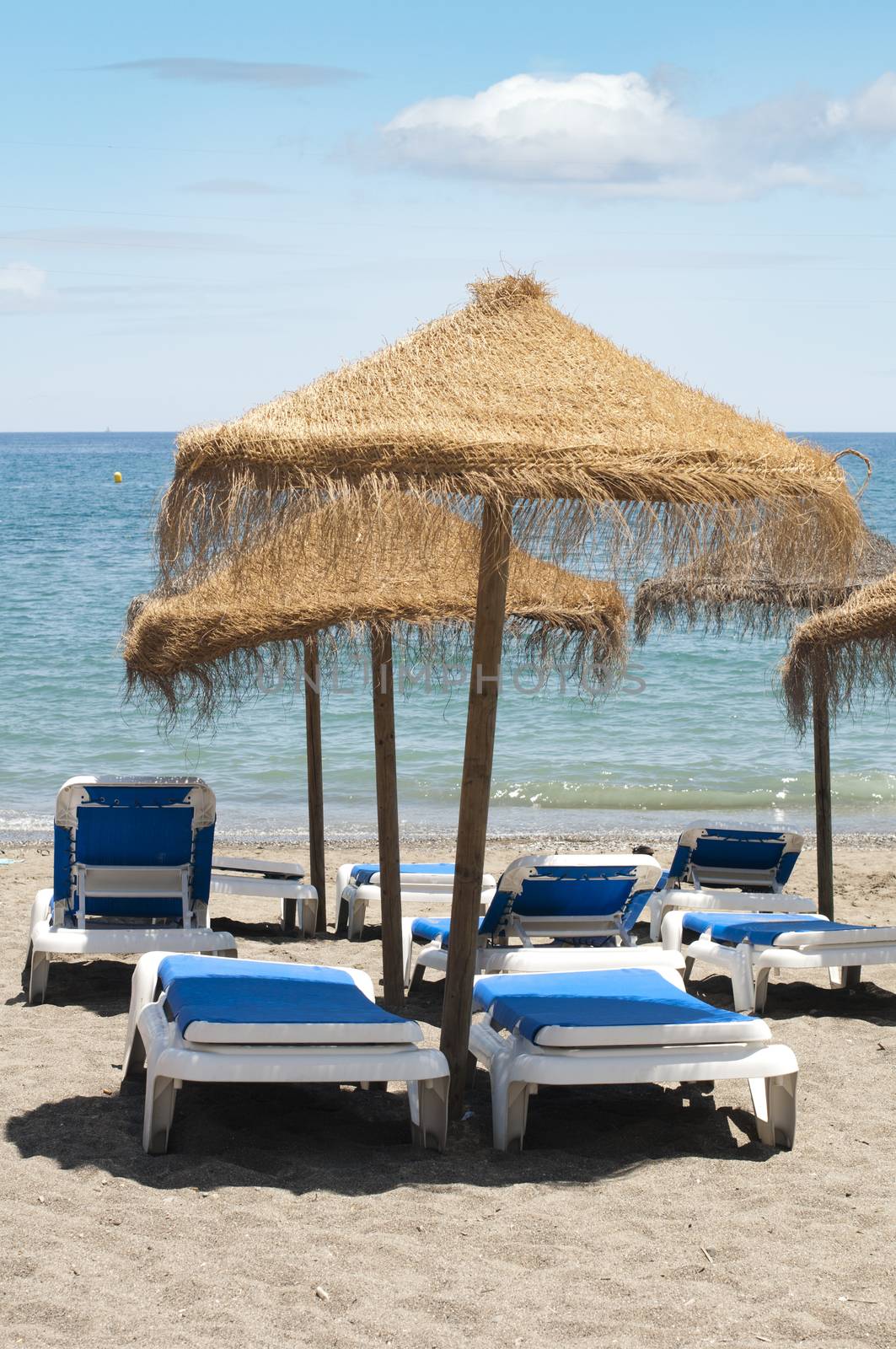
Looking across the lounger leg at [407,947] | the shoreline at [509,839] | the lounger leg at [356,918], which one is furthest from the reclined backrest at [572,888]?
the shoreline at [509,839]

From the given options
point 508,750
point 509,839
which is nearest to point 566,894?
point 509,839

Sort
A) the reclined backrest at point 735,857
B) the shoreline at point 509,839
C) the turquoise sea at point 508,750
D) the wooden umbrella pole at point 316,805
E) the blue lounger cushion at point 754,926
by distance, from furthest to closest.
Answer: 1. the turquoise sea at point 508,750
2. the shoreline at point 509,839
3. the wooden umbrella pole at point 316,805
4. the reclined backrest at point 735,857
5. the blue lounger cushion at point 754,926

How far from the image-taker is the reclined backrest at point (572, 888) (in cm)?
548

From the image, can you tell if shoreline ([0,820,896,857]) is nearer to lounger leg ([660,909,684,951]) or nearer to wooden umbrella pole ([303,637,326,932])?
wooden umbrella pole ([303,637,326,932])

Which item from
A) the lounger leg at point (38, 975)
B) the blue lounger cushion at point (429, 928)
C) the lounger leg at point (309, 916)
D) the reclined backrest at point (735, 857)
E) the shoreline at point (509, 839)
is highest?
the reclined backrest at point (735, 857)

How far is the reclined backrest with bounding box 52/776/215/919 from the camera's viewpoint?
20.4 ft

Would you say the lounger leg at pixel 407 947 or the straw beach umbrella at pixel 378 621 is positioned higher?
the straw beach umbrella at pixel 378 621

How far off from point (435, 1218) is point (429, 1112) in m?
0.52

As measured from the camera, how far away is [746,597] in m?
7.73

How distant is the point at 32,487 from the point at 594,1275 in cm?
6801

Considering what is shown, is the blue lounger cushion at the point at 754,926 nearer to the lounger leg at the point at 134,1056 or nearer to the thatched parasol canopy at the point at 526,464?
the thatched parasol canopy at the point at 526,464

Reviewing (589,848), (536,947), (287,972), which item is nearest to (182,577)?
(287,972)

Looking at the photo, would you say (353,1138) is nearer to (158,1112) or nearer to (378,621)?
(158,1112)

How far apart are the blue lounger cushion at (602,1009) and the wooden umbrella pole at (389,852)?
3.67 ft
